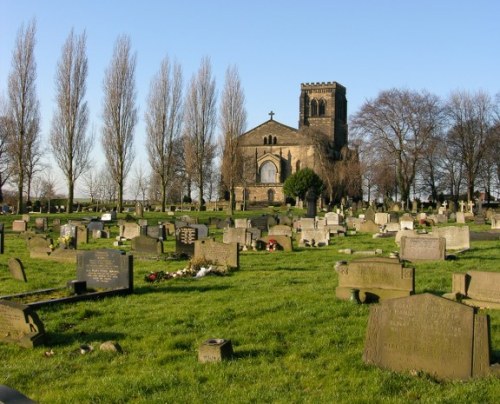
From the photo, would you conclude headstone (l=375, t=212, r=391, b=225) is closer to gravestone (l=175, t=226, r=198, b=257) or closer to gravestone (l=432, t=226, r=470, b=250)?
gravestone (l=432, t=226, r=470, b=250)

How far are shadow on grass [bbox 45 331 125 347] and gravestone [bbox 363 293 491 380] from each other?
3.50 m

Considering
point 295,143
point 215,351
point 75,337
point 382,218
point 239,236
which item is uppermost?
point 295,143

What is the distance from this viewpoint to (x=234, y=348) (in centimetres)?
739

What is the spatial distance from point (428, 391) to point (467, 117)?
183 ft

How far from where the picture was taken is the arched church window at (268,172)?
7725 centimetres

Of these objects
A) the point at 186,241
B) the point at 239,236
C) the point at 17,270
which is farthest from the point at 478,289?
the point at 239,236

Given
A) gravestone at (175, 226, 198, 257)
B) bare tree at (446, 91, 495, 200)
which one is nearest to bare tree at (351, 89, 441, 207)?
bare tree at (446, 91, 495, 200)

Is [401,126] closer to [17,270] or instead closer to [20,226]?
[20,226]

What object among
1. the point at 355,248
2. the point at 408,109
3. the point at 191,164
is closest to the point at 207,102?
the point at 191,164

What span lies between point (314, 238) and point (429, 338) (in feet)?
52.1

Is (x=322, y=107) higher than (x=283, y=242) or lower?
higher

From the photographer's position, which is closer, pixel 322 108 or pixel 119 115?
pixel 119 115

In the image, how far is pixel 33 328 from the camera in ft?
26.2

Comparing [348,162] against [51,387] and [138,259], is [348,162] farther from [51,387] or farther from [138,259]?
[51,387]
